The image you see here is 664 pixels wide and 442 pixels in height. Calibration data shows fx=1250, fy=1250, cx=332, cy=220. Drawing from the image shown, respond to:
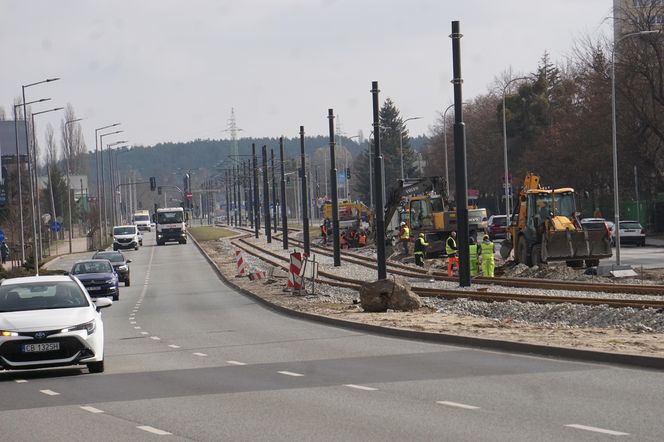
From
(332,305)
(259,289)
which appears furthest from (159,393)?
(259,289)

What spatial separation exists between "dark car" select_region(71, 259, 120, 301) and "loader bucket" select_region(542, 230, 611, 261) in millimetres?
14623

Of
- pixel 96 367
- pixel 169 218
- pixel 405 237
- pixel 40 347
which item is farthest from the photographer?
pixel 169 218

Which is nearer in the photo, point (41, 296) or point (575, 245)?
point (41, 296)

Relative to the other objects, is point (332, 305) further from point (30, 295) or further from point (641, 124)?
point (641, 124)

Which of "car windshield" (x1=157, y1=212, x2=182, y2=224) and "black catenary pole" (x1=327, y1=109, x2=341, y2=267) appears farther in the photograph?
"car windshield" (x1=157, y1=212, x2=182, y2=224)

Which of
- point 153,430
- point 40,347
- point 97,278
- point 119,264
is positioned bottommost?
point 119,264

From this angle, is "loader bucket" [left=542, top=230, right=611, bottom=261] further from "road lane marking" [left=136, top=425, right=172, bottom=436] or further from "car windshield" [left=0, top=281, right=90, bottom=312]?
"road lane marking" [left=136, top=425, right=172, bottom=436]

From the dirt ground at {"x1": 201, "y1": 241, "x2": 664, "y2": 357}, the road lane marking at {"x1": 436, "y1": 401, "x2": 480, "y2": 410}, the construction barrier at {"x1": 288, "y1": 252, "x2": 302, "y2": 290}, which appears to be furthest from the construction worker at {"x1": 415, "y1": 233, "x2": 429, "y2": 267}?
the road lane marking at {"x1": 436, "y1": 401, "x2": 480, "y2": 410}

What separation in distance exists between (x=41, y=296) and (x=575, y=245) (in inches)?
1020

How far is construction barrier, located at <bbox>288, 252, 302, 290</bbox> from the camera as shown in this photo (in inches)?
1486

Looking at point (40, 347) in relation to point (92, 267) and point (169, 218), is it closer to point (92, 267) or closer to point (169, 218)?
point (92, 267)

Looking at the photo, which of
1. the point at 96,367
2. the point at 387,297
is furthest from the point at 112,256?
the point at 96,367

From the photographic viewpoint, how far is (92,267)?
4375 centimetres

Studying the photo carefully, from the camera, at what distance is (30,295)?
1919 centimetres
